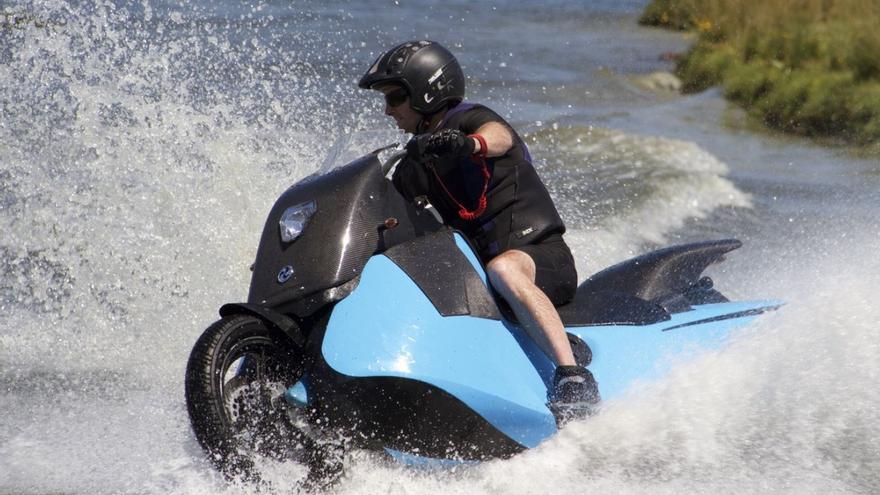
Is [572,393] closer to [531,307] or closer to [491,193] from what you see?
[531,307]

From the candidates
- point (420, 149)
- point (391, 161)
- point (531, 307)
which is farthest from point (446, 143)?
point (531, 307)

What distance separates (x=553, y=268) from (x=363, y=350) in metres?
1.01

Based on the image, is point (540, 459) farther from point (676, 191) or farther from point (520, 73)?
point (520, 73)

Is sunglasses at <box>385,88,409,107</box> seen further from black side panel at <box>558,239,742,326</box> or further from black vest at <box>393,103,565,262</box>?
Answer: black side panel at <box>558,239,742,326</box>

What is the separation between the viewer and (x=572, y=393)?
427 cm

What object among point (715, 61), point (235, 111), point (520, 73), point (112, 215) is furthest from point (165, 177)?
point (715, 61)

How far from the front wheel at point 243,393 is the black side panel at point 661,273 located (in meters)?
1.92

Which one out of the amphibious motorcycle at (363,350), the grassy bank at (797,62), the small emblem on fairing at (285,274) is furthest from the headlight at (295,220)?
the grassy bank at (797,62)

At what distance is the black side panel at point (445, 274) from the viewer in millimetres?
4133

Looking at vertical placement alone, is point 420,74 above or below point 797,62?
below

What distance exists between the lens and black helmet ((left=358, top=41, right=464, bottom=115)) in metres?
4.35

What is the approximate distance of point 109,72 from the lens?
26.5 ft

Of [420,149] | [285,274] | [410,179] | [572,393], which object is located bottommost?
[572,393]

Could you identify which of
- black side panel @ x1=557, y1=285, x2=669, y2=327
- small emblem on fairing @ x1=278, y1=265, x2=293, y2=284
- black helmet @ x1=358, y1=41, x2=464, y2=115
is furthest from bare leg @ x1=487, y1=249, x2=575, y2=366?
small emblem on fairing @ x1=278, y1=265, x2=293, y2=284
